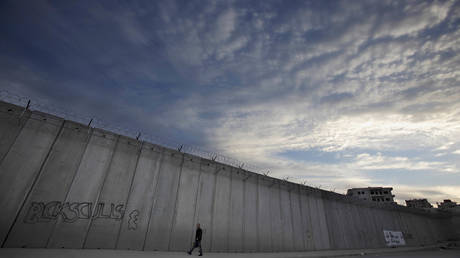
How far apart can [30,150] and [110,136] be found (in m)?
4.56

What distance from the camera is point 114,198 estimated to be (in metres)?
14.4

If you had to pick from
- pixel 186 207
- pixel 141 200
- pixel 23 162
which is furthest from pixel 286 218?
pixel 23 162

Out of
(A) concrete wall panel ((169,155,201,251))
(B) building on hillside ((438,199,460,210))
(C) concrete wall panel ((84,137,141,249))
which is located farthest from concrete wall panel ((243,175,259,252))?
(B) building on hillside ((438,199,460,210))

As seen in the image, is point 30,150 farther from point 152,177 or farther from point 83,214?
point 152,177

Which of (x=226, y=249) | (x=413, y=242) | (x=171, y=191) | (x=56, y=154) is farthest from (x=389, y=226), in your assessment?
(x=56, y=154)

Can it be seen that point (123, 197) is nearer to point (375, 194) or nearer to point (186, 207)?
point (186, 207)

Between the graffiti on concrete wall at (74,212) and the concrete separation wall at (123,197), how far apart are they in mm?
51

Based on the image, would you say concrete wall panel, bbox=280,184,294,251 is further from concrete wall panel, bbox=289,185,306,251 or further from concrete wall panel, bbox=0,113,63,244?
concrete wall panel, bbox=0,113,63,244

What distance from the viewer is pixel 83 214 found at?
13.1 metres

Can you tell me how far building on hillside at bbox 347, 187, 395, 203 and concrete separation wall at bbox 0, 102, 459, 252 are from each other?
104 m

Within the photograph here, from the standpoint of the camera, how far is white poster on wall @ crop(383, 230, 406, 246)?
118 ft

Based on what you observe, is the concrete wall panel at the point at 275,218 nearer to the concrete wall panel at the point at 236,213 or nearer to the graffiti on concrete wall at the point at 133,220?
the concrete wall panel at the point at 236,213

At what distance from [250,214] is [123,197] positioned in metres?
12.6

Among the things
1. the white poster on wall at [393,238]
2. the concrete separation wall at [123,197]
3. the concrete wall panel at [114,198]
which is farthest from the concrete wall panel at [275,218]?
the white poster on wall at [393,238]
